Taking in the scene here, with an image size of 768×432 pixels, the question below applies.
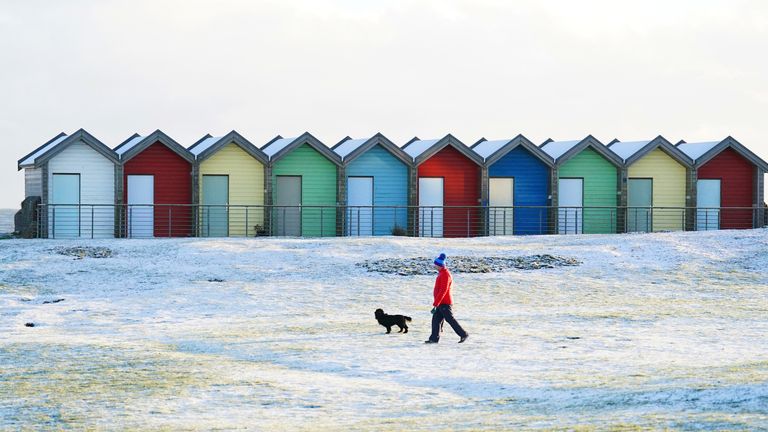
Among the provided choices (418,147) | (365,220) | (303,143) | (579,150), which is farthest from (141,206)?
(579,150)

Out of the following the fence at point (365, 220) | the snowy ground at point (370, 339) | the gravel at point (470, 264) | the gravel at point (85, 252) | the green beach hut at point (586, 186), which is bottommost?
the snowy ground at point (370, 339)

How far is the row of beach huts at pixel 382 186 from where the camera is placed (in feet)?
143

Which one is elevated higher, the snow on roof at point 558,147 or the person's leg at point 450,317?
the snow on roof at point 558,147

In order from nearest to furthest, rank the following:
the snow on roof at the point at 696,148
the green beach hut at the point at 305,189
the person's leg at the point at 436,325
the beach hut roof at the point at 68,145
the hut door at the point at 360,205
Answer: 1. the person's leg at the point at 436,325
2. the beach hut roof at the point at 68,145
3. the green beach hut at the point at 305,189
4. the hut door at the point at 360,205
5. the snow on roof at the point at 696,148

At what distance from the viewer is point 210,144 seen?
Result: 45469 millimetres

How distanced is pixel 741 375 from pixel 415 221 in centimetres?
3038

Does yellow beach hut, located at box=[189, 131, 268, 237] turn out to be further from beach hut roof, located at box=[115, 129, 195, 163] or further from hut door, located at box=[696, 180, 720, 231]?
hut door, located at box=[696, 180, 720, 231]

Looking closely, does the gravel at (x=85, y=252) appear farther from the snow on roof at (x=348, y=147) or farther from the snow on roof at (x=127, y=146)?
the snow on roof at (x=348, y=147)

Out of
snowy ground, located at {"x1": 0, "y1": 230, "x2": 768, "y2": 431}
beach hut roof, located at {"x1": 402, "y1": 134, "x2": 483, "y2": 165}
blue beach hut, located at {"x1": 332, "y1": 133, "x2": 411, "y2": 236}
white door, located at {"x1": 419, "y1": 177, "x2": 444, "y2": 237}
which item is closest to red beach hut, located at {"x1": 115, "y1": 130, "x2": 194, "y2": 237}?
blue beach hut, located at {"x1": 332, "y1": 133, "x2": 411, "y2": 236}

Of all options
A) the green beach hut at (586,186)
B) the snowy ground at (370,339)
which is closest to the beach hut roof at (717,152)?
the green beach hut at (586,186)

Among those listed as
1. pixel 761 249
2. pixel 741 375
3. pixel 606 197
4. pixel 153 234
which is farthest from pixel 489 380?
pixel 606 197

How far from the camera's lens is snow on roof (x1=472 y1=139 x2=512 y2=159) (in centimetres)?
4769

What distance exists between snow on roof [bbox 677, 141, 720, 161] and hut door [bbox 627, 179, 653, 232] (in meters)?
2.20

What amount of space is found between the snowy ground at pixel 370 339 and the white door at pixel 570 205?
7.49 metres
